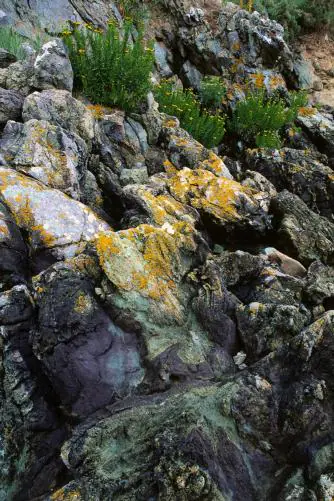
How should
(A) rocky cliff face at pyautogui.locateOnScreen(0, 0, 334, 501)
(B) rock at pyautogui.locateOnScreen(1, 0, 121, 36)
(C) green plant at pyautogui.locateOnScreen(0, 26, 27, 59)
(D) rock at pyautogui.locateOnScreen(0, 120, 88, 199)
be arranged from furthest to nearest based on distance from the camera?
(B) rock at pyautogui.locateOnScreen(1, 0, 121, 36)
(C) green plant at pyautogui.locateOnScreen(0, 26, 27, 59)
(D) rock at pyautogui.locateOnScreen(0, 120, 88, 199)
(A) rocky cliff face at pyautogui.locateOnScreen(0, 0, 334, 501)

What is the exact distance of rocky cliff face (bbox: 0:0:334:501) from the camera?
254 centimetres

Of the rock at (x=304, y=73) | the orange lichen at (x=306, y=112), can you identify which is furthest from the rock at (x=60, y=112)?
the rock at (x=304, y=73)

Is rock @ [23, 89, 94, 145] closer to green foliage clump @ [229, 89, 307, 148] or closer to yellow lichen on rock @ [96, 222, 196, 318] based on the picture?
yellow lichen on rock @ [96, 222, 196, 318]

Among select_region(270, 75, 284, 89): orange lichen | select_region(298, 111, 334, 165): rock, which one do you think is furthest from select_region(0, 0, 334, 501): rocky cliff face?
select_region(270, 75, 284, 89): orange lichen

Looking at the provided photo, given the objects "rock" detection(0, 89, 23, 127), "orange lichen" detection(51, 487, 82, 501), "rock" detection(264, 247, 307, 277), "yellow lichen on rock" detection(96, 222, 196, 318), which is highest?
"yellow lichen on rock" detection(96, 222, 196, 318)

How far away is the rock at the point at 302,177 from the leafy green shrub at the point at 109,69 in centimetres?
226

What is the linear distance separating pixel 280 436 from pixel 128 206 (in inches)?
117

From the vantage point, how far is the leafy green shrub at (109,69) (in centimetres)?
607

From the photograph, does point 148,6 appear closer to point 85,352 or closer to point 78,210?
point 78,210

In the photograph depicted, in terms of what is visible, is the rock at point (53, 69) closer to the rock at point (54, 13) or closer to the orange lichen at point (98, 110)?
Answer: the orange lichen at point (98, 110)

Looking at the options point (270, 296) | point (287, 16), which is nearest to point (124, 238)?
point (270, 296)

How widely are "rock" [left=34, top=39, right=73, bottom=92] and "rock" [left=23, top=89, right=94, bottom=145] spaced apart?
1.01ft

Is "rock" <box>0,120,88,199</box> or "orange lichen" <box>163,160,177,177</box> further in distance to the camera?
"orange lichen" <box>163,160,177,177</box>

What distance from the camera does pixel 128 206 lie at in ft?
16.0
